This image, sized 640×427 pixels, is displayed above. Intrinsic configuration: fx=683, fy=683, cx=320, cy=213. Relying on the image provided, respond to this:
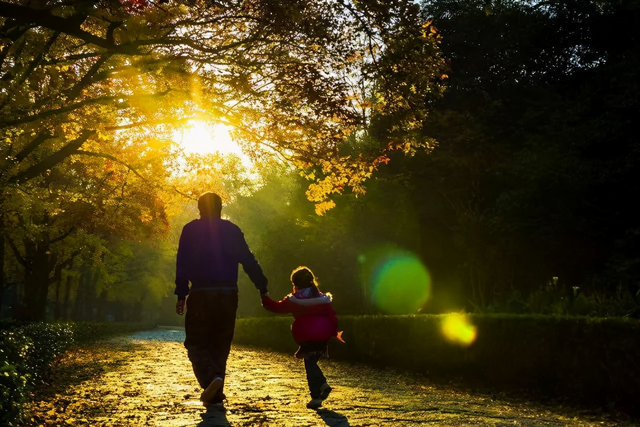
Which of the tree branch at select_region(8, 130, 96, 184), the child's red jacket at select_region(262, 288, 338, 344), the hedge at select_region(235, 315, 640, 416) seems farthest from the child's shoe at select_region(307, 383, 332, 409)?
the tree branch at select_region(8, 130, 96, 184)

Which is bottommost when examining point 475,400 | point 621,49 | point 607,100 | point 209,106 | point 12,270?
point 475,400

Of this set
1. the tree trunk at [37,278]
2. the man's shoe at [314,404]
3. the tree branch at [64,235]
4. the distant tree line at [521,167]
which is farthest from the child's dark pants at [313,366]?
the tree trunk at [37,278]

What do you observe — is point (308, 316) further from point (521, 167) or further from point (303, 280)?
point (521, 167)

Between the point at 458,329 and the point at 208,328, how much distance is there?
600cm

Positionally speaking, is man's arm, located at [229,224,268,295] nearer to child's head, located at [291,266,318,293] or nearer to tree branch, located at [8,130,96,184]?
child's head, located at [291,266,318,293]

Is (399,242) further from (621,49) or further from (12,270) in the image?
(12,270)

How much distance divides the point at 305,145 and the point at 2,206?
7.13 meters

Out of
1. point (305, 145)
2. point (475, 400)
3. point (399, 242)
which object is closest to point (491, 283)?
point (399, 242)

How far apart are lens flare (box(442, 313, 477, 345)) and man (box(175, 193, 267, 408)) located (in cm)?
523

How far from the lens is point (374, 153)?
12.5m

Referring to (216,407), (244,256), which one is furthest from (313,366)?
(244,256)

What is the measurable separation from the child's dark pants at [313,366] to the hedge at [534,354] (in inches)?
134

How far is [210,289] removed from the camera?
6.77 metres

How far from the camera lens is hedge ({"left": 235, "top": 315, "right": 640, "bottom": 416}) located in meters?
7.90
